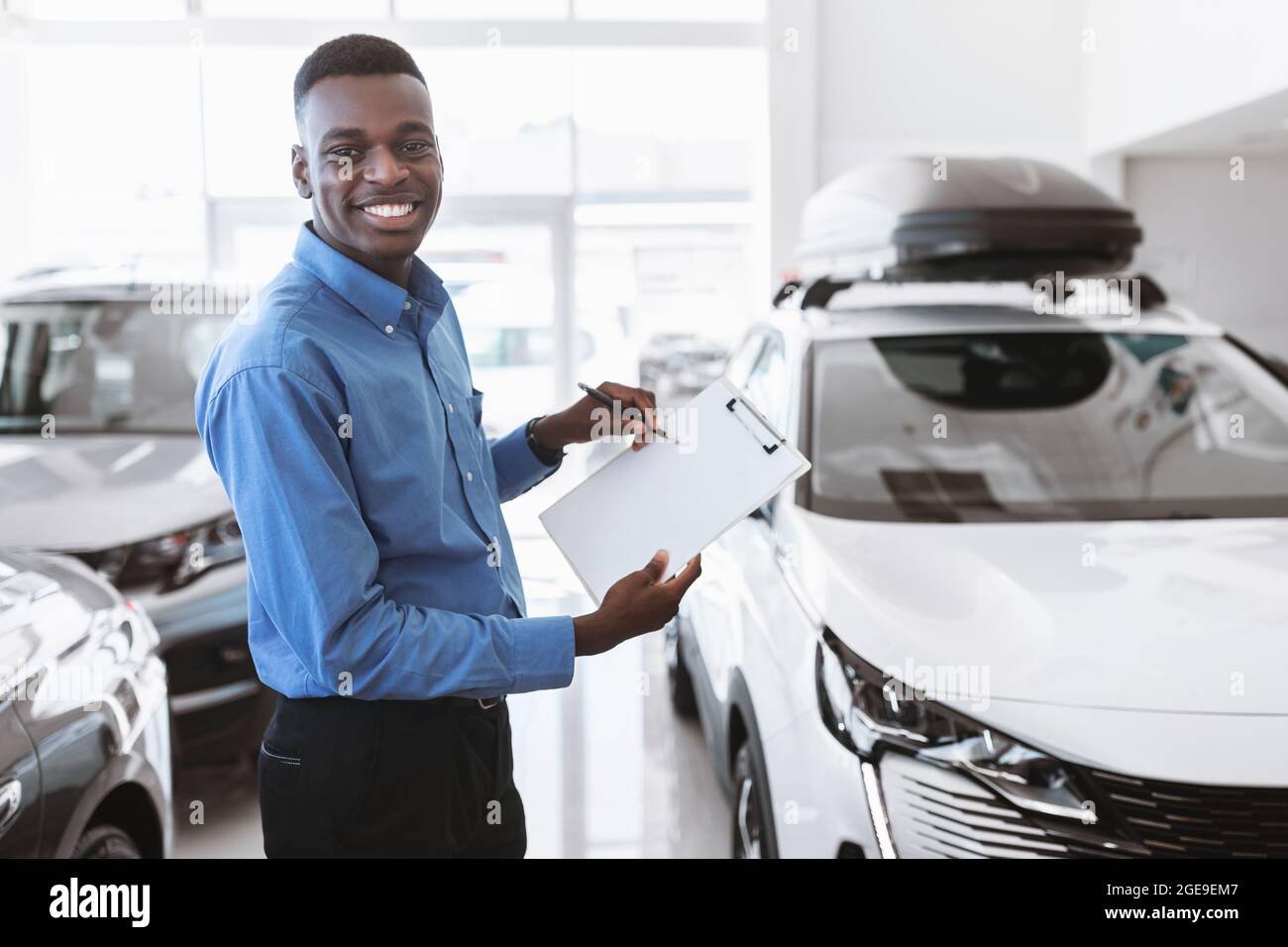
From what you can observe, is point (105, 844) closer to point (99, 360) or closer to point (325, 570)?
point (325, 570)

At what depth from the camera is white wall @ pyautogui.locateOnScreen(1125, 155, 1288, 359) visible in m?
6.65

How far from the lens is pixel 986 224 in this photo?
8.19 ft

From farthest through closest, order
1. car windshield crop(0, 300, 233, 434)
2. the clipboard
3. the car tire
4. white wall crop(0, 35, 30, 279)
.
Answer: white wall crop(0, 35, 30, 279) < car windshield crop(0, 300, 233, 434) < the car tire < the clipboard

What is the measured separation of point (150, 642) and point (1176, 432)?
80.6 inches

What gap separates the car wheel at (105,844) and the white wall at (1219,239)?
6.45 m

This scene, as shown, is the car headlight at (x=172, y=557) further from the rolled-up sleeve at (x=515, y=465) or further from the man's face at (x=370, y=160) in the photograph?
the man's face at (x=370, y=160)

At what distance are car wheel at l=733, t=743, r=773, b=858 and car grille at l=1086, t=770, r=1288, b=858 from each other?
0.69m

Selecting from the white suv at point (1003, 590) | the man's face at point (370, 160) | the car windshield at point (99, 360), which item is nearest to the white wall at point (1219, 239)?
the white suv at point (1003, 590)

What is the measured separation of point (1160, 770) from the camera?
1401mm

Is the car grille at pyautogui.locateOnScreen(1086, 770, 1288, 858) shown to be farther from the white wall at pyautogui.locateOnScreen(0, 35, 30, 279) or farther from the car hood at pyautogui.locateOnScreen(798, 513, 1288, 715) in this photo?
the white wall at pyautogui.locateOnScreen(0, 35, 30, 279)

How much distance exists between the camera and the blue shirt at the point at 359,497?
1.11 metres

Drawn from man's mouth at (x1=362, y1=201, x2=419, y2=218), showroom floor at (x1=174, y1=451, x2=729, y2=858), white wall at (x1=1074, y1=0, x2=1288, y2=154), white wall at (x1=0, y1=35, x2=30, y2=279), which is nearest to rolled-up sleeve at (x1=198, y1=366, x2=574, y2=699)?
man's mouth at (x1=362, y1=201, x2=419, y2=218)
